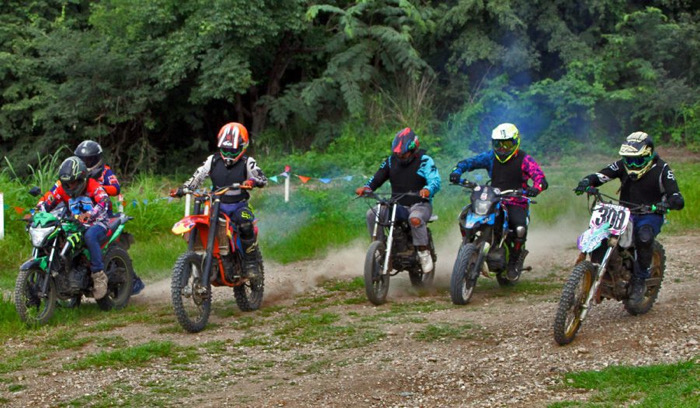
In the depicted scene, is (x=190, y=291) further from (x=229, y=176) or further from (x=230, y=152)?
(x=230, y=152)

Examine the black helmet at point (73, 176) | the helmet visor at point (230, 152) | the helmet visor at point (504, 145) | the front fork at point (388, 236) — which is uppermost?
the helmet visor at point (504, 145)

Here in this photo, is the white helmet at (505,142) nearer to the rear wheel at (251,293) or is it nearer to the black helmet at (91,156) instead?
the rear wheel at (251,293)

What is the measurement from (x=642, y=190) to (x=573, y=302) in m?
1.88

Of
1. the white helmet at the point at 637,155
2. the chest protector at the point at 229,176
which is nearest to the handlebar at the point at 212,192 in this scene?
the chest protector at the point at 229,176

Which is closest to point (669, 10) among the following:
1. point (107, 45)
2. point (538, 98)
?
point (538, 98)

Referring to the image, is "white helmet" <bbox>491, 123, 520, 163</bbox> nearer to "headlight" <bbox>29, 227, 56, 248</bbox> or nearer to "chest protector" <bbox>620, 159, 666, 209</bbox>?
"chest protector" <bbox>620, 159, 666, 209</bbox>

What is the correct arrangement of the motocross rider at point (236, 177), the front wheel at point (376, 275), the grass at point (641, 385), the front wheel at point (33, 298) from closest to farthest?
1. the grass at point (641, 385)
2. the front wheel at point (33, 298)
3. the motocross rider at point (236, 177)
4. the front wheel at point (376, 275)

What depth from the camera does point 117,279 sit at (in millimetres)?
10891

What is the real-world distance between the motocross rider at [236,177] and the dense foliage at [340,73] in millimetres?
9736

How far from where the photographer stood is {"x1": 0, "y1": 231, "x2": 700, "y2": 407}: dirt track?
7176 millimetres

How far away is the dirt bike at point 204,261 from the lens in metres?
9.28

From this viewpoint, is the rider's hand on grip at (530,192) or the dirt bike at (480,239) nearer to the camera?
the dirt bike at (480,239)

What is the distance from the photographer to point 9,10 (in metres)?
22.1

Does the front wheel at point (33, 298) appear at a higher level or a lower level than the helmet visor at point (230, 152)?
lower
